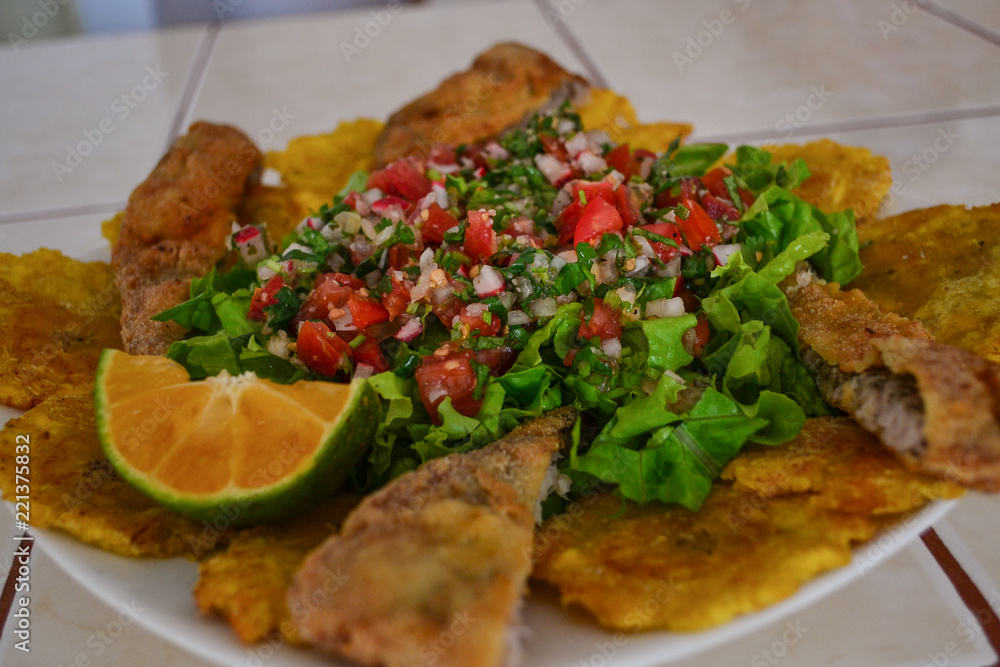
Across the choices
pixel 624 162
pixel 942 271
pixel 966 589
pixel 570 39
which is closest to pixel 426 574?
pixel 966 589

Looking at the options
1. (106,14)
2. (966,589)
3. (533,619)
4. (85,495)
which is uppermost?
(106,14)

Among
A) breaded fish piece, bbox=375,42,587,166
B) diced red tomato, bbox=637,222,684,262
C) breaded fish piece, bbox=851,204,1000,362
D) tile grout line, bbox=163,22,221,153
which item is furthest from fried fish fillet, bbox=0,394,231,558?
tile grout line, bbox=163,22,221,153

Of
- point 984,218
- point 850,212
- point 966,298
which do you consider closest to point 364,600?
point 966,298

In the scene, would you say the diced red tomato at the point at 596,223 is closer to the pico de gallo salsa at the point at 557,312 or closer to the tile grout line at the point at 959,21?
the pico de gallo salsa at the point at 557,312

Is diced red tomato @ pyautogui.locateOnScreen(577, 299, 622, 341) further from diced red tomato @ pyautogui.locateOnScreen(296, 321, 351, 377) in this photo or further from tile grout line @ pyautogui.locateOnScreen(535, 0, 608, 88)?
tile grout line @ pyautogui.locateOnScreen(535, 0, 608, 88)

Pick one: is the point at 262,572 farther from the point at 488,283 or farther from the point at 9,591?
the point at 9,591

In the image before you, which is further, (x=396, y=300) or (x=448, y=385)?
(x=396, y=300)

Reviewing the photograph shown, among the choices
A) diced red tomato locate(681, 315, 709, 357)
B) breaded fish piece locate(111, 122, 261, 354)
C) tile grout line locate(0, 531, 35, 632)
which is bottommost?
diced red tomato locate(681, 315, 709, 357)

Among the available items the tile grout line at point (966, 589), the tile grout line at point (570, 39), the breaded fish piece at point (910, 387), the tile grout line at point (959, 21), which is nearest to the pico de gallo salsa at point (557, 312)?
the breaded fish piece at point (910, 387)
